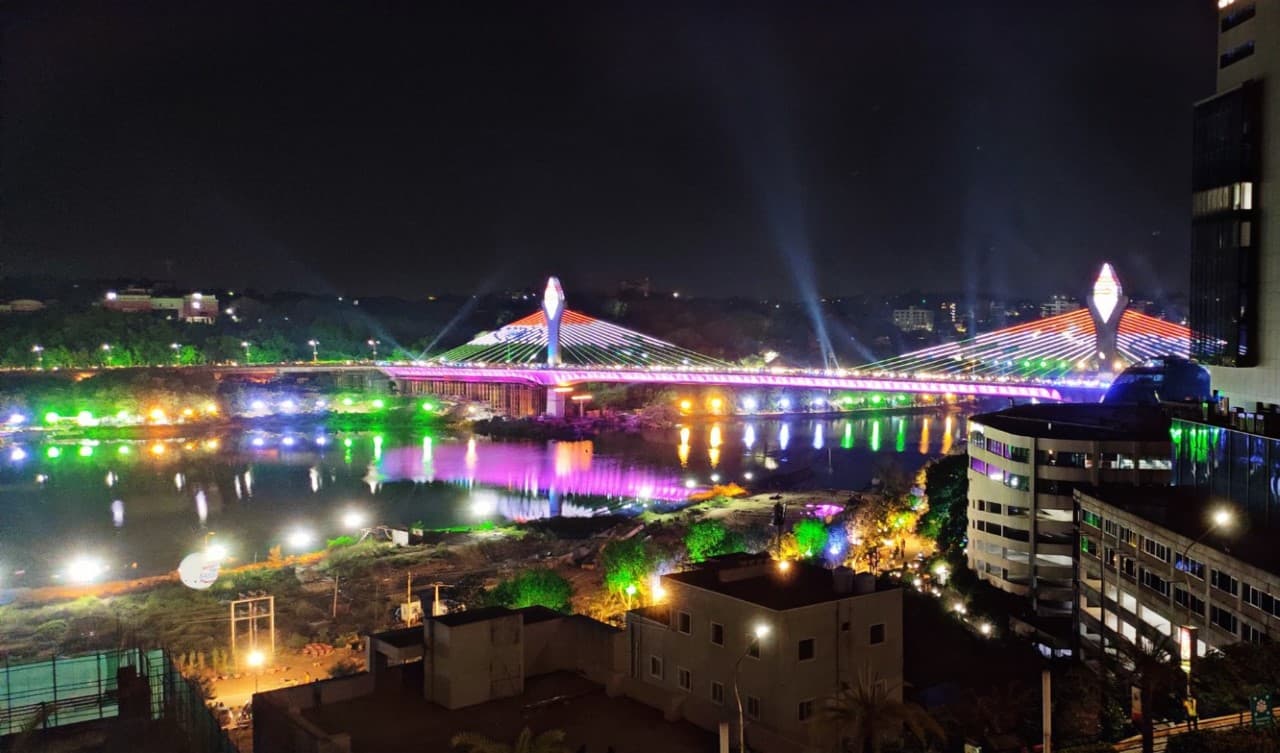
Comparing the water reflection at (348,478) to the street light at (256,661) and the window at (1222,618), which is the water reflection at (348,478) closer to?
the street light at (256,661)

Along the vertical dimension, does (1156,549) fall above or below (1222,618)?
above

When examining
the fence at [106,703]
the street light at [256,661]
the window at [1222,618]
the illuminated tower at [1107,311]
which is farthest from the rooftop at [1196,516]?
the illuminated tower at [1107,311]

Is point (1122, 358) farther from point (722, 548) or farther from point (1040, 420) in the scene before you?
point (722, 548)

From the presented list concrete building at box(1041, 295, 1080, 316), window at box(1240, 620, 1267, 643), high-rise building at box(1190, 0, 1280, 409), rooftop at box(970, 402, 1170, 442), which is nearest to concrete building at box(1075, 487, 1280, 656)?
window at box(1240, 620, 1267, 643)

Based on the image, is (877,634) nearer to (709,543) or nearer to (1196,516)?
(1196,516)

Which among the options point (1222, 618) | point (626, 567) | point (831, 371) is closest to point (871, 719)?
point (1222, 618)
